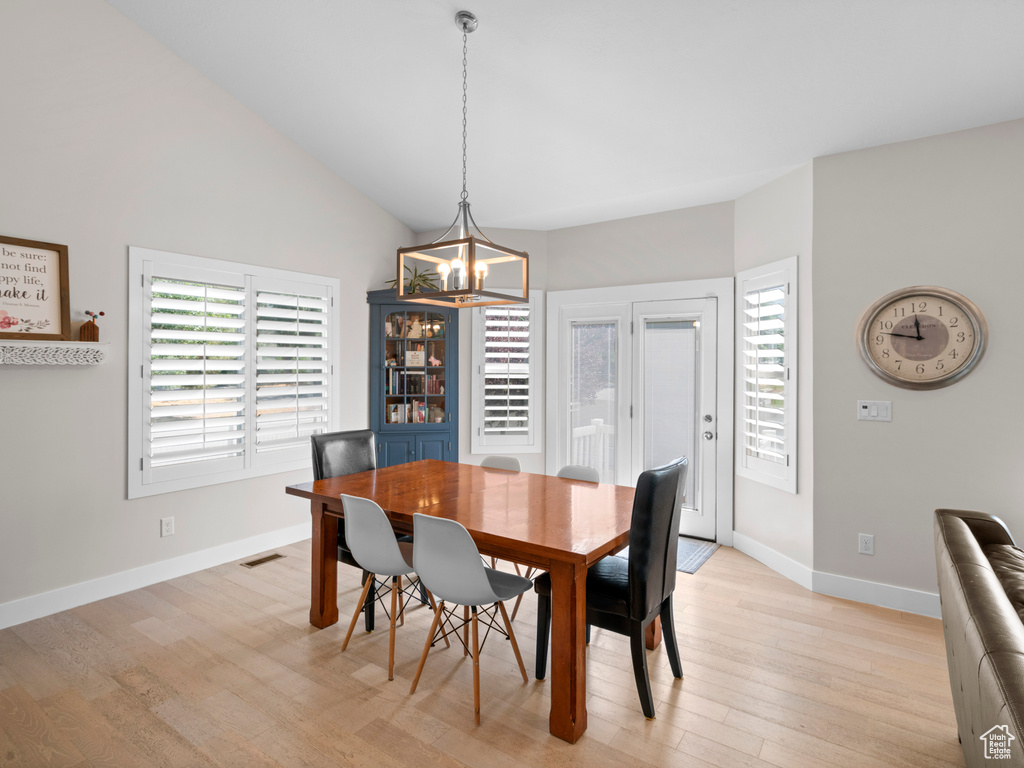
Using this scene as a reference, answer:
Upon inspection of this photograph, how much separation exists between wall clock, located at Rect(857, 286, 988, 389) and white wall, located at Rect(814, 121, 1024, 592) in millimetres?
62

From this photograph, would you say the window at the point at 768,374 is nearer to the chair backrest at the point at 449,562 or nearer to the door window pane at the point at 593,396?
the door window pane at the point at 593,396

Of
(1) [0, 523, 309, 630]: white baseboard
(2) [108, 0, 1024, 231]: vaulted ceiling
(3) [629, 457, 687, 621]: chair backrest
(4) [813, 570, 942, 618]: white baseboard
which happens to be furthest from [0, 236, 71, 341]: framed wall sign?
(4) [813, 570, 942, 618]: white baseboard

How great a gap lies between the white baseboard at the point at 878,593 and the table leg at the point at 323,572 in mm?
2870

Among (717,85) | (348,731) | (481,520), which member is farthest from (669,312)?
Result: (348,731)

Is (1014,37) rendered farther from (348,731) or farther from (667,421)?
(348,731)

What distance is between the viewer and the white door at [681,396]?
430cm

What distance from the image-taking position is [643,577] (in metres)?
2.07

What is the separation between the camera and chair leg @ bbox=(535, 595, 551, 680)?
238 centimetres

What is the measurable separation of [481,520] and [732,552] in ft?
8.62

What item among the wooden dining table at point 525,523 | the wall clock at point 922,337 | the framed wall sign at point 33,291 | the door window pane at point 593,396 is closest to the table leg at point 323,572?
the wooden dining table at point 525,523

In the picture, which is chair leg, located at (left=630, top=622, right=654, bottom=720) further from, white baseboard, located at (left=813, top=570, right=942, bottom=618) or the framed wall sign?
the framed wall sign

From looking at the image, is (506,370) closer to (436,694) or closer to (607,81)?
(607,81)

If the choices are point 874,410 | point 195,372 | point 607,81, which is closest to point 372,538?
point 195,372

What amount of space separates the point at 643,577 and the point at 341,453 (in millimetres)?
2047
